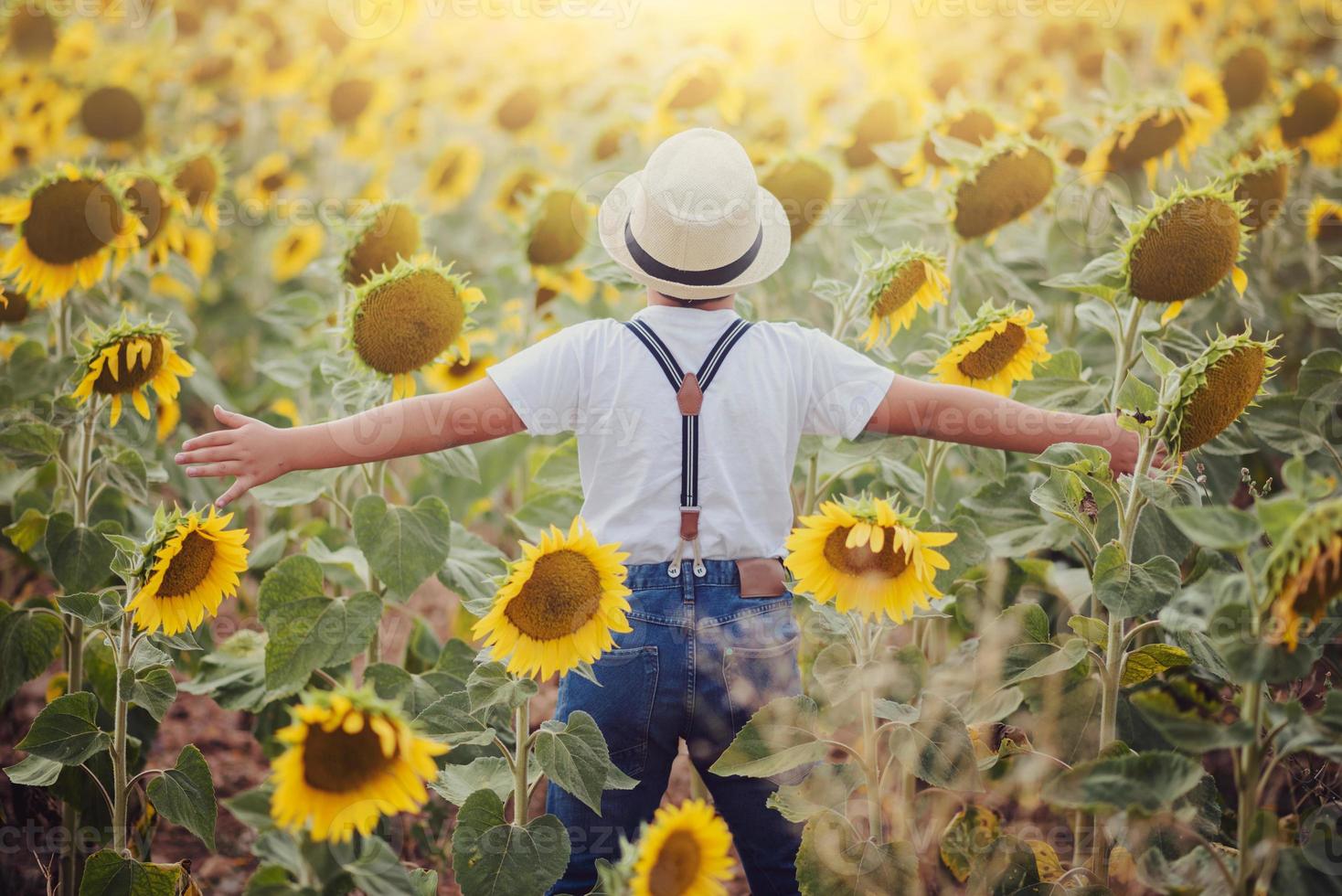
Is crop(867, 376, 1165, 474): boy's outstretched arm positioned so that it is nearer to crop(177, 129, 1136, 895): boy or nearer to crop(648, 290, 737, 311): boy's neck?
crop(177, 129, 1136, 895): boy

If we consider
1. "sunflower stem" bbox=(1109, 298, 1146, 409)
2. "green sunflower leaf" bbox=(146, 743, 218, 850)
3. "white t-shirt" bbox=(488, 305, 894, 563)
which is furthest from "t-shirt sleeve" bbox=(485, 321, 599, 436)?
"sunflower stem" bbox=(1109, 298, 1146, 409)

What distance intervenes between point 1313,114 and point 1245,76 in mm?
693

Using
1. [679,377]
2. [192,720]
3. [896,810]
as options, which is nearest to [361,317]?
[679,377]

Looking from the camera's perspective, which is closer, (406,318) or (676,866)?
(676,866)

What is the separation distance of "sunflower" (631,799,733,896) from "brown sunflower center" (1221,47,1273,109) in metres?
3.85

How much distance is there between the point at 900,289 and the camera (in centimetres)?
231

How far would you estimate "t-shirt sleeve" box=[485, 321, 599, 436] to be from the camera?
73.8 inches

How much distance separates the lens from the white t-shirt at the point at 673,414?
74.2 inches

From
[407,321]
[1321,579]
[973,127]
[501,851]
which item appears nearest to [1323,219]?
[973,127]

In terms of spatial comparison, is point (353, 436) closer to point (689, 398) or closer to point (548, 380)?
point (548, 380)

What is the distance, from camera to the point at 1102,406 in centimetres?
241

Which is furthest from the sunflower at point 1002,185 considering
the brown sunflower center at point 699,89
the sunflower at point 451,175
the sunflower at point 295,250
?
the sunflower at point 451,175

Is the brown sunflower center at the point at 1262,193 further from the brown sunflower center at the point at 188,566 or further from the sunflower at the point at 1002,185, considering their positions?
the brown sunflower center at the point at 188,566

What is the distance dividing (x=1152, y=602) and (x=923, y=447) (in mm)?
735
